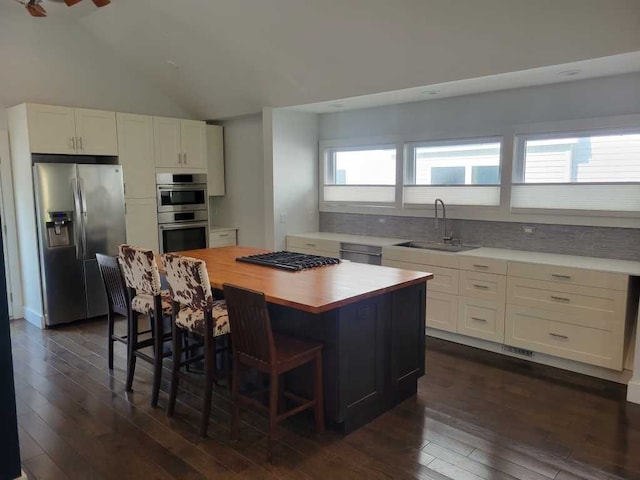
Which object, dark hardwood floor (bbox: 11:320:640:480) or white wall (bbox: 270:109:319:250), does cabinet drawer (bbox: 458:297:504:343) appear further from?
white wall (bbox: 270:109:319:250)

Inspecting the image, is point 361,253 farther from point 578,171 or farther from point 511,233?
point 578,171

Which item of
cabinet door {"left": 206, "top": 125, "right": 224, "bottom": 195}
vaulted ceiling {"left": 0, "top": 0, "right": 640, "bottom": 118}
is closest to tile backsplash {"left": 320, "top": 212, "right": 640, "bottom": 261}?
vaulted ceiling {"left": 0, "top": 0, "right": 640, "bottom": 118}

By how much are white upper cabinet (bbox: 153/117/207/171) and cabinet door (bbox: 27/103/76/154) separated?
95 centimetres

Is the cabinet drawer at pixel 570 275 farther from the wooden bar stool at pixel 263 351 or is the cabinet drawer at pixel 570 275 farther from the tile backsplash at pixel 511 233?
the wooden bar stool at pixel 263 351

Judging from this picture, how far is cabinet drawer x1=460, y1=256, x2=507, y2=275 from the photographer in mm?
3945

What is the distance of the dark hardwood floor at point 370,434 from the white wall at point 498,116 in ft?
5.32

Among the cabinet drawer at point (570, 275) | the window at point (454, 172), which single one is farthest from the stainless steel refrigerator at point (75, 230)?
the cabinet drawer at point (570, 275)

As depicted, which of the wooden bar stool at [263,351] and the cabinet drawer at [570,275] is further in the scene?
the cabinet drawer at [570,275]

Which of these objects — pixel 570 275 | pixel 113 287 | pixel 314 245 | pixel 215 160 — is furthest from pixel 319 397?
pixel 215 160

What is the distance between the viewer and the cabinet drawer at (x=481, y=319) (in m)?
4.02

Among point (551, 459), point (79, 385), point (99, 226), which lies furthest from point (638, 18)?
point (99, 226)

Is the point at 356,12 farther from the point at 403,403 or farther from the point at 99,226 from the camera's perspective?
the point at 99,226

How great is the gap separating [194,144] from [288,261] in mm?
3041

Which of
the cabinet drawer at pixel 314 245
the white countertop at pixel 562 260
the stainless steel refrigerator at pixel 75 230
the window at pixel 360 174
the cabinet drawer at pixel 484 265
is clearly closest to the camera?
the white countertop at pixel 562 260
